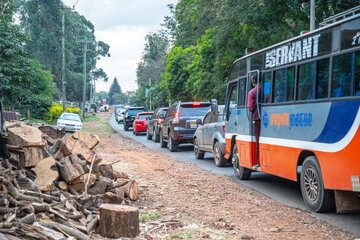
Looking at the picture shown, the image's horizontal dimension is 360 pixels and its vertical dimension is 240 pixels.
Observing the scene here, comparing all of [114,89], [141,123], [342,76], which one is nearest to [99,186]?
[342,76]

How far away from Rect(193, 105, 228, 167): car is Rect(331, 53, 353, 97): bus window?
23.2 feet

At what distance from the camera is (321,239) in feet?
22.3

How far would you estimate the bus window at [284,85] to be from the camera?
9.61m

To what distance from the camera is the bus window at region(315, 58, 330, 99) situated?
8.24 meters

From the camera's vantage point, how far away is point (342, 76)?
25.4 ft

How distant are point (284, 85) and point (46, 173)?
15.9ft

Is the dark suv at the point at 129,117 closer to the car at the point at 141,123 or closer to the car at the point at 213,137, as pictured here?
the car at the point at 141,123

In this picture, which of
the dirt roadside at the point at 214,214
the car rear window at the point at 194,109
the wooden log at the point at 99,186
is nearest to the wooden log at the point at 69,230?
the dirt roadside at the point at 214,214

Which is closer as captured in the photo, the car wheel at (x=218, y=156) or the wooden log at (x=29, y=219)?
the wooden log at (x=29, y=219)

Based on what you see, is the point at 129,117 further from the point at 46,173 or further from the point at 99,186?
the point at 46,173

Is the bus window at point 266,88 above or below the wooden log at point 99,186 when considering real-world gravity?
above

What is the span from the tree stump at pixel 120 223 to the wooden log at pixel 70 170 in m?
2.30

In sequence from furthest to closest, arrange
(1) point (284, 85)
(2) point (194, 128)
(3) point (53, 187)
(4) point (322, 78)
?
(2) point (194, 128) → (1) point (284, 85) → (3) point (53, 187) → (4) point (322, 78)

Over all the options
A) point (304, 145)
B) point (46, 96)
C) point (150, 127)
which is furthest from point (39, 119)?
point (304, 145)
